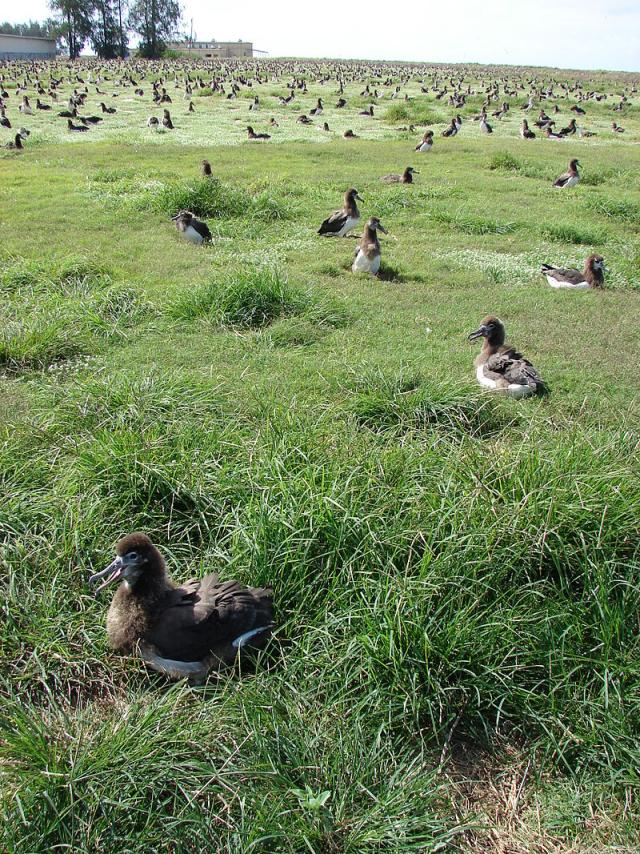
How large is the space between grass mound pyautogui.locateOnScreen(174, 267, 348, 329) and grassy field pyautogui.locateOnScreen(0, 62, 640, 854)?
0.03 metres

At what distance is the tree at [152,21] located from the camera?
79188 millimetres

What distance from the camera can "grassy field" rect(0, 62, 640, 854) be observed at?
2896 millimetres

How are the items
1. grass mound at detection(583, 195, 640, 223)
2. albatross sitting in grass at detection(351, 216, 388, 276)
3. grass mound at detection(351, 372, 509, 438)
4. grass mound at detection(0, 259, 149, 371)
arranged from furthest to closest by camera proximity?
grass mound at detection(583, 195, 640, 223) < albatross sitting in grass at detection(351, 216, 388, 276) < grass mound at detection(0, 259, 149, 371) < grass mound at detection(351, 372, 509, 438)

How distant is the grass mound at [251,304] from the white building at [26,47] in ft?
282

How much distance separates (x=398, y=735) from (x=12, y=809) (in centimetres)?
174

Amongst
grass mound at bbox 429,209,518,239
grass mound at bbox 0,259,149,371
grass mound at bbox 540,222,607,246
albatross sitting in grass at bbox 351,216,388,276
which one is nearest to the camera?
grass mound at bbox 0,259,149,371

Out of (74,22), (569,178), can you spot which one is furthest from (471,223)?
(74,22)

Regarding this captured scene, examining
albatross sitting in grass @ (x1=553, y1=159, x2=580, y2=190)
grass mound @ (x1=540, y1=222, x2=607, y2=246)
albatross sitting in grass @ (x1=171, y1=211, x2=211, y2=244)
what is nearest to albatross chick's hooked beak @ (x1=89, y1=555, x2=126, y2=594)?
albatross sitting in grass @ (x1=171, y1=211, x2=211, y2=244)

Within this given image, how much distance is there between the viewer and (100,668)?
12.1 ft

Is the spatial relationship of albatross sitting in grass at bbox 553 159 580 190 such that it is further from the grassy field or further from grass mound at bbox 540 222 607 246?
the grassy field

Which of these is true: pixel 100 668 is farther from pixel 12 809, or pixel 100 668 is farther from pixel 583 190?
pixel 583 190

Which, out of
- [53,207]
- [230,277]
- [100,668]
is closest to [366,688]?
[100,668]

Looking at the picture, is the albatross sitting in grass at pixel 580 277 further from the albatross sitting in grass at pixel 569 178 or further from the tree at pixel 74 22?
the tree at pixel 74 22

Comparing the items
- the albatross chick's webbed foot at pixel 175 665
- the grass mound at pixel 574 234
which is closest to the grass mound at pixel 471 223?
the grass mound at pixel 574 234
